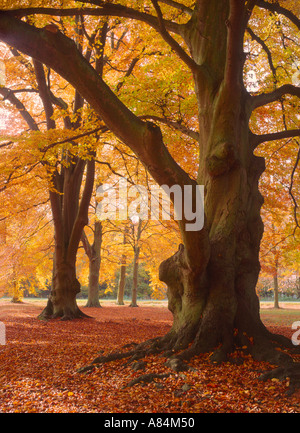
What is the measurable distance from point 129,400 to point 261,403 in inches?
58.3

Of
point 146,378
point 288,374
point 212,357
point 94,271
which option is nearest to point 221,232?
point 212,357

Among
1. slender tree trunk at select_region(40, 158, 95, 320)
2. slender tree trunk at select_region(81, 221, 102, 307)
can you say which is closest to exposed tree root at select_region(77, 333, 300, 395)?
slender tree trunk at select_region(40, 158, 95, 320)

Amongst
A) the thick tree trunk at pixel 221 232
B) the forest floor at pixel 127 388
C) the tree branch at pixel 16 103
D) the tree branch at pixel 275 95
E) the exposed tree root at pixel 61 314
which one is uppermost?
the tree branch at pixel 16 103

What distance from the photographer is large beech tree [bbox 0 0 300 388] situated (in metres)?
4.43

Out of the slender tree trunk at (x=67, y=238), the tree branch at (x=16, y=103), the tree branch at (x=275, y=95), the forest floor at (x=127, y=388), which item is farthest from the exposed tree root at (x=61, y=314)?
the tree branch at (x=275, y=95)

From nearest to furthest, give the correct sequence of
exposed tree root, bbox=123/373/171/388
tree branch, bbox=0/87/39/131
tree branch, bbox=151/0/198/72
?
exposed tree root, bbox=123/373/171/388, tree branch, bbox=151/0/198/72, tree branch, bbox=0/87/39/131

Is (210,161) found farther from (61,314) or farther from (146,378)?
(61,314)

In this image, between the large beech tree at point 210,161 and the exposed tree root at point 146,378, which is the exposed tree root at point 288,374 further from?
the exposed tree root at point 146,378

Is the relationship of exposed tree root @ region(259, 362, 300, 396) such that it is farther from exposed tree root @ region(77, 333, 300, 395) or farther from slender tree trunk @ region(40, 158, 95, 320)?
slender tree trunk @ region(40, 158, 95, 320)

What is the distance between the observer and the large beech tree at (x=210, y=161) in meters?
4.43

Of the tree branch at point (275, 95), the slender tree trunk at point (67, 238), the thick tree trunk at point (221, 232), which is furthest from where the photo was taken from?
the slender tree trunk at point (67, 238)

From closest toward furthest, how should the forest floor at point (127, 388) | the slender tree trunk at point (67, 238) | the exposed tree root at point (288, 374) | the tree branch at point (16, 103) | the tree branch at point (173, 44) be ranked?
the forest floor at point (127, 388) → the exposed tree root at point (288, 374) → the tree branch at point (173, 44) → the tree branch at point (16, 103) → the slender tree trunk at point (67, 238)
